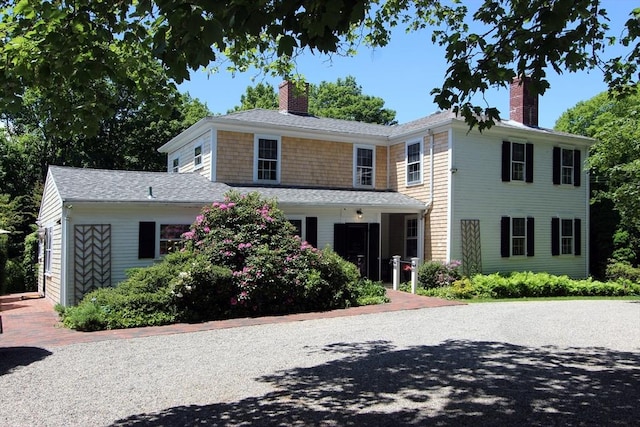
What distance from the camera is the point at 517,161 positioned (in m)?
19.1

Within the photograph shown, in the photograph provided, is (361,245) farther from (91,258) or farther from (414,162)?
(91,258)

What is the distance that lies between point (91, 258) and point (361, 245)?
8.91 meters

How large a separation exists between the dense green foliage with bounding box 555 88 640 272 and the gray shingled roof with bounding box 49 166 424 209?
22.8ft

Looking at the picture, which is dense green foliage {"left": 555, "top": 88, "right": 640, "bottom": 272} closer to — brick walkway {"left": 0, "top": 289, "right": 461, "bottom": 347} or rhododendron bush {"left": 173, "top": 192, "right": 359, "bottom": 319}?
brick walkway {"left": 0, "top": 289, "right": 461, "bottom": 347}

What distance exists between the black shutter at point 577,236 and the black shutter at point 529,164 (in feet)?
10.2

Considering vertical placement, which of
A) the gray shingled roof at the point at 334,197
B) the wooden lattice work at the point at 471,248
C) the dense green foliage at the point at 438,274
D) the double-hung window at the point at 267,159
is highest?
the double-hung window at the point at 267,159

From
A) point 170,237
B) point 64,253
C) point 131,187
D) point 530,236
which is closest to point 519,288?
point 530,236

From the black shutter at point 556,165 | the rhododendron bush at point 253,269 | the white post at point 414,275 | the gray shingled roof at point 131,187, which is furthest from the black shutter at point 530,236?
the gray shingled roof at point 131,187

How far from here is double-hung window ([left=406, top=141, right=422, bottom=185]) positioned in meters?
19.1

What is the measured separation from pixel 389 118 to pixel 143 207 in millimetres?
32388

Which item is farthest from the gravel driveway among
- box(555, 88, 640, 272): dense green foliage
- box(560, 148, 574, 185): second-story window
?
box(560, 148, 574, 185): second-story window

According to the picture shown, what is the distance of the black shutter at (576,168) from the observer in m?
20.6

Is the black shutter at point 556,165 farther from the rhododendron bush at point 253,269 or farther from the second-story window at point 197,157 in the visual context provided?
the second-story window at point 197,157

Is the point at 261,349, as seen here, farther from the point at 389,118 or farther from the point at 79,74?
the point at 389,118
